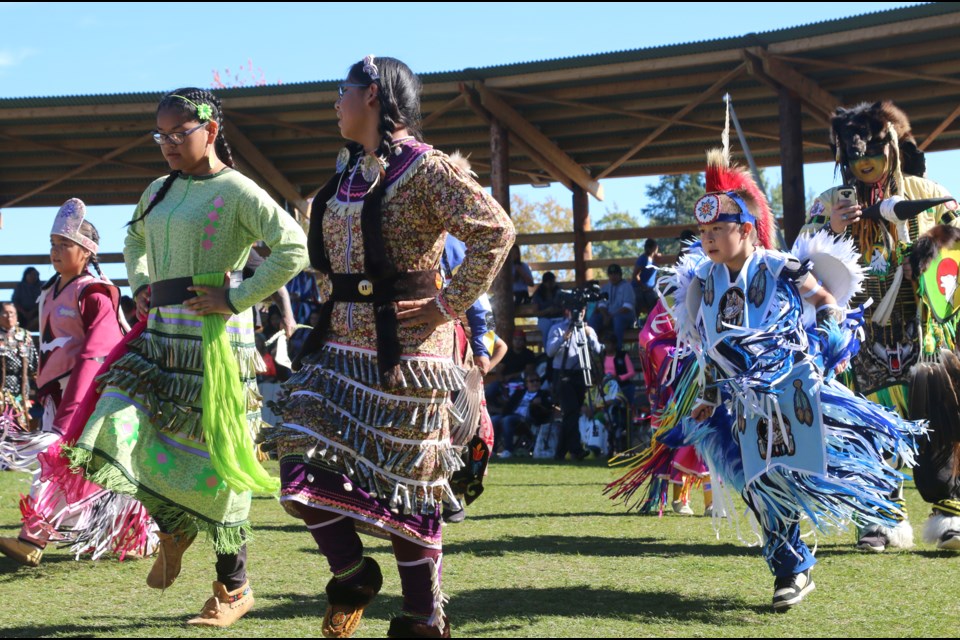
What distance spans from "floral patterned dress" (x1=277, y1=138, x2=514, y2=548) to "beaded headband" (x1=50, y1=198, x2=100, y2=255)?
107 inches

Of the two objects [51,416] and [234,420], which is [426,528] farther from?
[51,416]

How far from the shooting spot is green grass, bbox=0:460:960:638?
4.14 m

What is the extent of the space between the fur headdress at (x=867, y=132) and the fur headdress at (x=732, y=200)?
1.22 m

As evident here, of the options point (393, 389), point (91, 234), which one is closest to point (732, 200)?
point (393, 389)

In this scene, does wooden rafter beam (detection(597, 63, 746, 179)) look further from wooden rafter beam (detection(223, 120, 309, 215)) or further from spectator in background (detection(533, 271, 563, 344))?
wooden rafter beam (detection(223, 120, 309, 215))

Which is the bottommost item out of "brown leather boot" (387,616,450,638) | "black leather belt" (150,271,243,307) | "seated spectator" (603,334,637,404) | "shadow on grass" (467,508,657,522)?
"shadow on grass" (467,508,657,522)

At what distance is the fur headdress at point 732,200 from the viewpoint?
4.77 metres

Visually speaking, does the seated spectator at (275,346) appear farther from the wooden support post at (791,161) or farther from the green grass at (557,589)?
the wooden support post at (791,161)

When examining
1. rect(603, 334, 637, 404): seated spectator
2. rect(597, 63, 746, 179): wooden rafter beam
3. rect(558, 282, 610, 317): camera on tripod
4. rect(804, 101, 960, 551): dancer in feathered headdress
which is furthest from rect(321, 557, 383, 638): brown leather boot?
rect(597, 63, 746, 179): wooden rafter beam

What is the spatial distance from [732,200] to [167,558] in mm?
2671

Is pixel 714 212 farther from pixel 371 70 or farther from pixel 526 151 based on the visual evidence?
pixel 526 151

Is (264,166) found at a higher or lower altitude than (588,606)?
higher

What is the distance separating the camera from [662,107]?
1449cm

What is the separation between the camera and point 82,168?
16.7 metres
